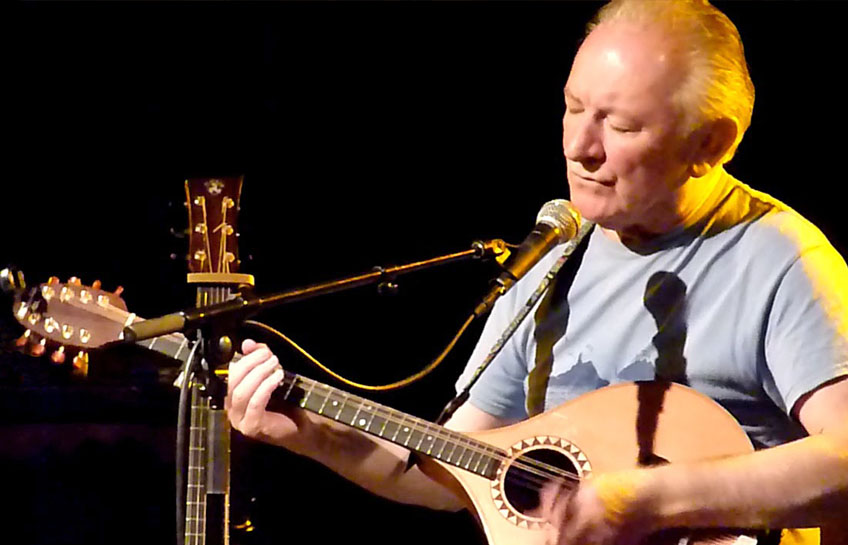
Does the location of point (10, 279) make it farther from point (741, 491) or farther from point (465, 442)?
point (741, 491)

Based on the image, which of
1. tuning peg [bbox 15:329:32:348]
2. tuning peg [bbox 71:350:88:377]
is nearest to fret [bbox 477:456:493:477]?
tuning peg [bbox 71:350:88:377]

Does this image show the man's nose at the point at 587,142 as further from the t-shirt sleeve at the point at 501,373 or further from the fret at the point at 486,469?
the fret at the point at 486,469

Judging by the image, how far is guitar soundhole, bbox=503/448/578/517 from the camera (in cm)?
186

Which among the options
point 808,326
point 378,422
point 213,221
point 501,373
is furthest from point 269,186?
point 808,326

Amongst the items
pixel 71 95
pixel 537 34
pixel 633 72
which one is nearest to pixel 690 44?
pixel 633 72

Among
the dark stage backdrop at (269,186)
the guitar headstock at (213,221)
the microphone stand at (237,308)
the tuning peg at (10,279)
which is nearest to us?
the microphone stand at (237,308)

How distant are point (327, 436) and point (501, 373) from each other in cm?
39

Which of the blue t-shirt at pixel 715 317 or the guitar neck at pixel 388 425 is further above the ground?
the blue t-shirt at pixel 715 317

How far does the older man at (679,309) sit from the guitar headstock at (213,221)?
0.52m

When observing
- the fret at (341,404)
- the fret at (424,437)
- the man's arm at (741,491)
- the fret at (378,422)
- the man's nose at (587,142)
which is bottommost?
the man's arm at (741,491)

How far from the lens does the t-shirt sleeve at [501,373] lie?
2061mm

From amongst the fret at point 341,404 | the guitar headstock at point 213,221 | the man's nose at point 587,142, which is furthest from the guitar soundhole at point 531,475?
the guitar headstock at point 213,221

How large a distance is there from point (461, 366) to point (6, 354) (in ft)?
4.42

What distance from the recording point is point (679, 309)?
6.03 feet
